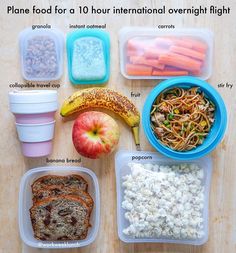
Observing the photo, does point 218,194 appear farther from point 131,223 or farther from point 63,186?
point 63,186

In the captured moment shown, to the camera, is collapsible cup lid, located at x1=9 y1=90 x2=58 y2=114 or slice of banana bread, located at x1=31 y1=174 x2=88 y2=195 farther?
slice of banana bread, located at x1=31 y1=174 x2=88 y2=195

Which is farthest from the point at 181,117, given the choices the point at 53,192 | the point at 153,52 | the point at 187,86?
the point at 53,192

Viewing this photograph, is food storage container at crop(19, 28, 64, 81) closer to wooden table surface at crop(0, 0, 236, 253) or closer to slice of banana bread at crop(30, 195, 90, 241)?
wooden table surface at crop(0, 0, 236, 253)

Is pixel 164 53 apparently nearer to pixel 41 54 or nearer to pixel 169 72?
pixel 169 72

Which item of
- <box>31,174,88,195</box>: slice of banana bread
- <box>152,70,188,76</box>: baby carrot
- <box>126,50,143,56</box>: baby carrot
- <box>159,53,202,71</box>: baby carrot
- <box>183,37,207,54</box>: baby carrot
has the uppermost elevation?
<box>183,37,207,54</box>: baby carrot

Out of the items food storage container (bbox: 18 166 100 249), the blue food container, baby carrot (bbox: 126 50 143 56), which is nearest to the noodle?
the blue food container

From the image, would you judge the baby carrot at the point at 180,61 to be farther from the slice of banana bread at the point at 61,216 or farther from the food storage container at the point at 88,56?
the slice of banana bread at the point at 61,216
